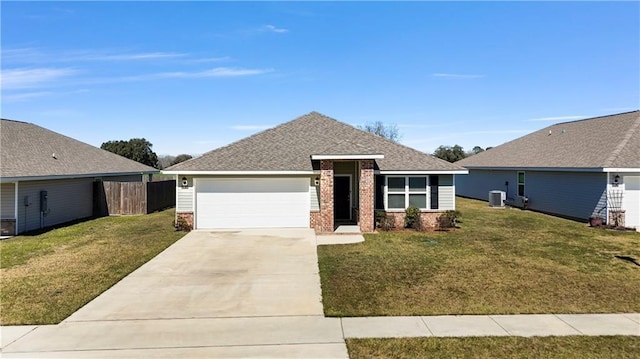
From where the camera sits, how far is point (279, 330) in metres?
6.73

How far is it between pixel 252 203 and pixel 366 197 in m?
5.05

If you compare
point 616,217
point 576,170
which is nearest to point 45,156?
point 576,170

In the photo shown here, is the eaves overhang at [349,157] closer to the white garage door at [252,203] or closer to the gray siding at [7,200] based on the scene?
the white garage door at [252,203]

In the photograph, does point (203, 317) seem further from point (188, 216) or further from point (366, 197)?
point (188, 216)

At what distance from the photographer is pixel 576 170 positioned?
65.3 ft

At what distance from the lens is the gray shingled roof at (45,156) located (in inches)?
671

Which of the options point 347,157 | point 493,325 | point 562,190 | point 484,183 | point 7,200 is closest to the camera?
point 493,325

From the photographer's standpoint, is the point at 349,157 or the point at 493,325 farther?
the point at 349,157

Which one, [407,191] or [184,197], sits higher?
[407,191]

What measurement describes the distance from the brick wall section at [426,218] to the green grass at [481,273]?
4.35 ft

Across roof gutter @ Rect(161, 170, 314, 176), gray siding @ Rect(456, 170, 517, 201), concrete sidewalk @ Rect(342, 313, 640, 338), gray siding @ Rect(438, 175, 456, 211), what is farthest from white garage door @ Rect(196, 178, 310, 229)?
gray siding @ Rect(456, 170, 517, 201)

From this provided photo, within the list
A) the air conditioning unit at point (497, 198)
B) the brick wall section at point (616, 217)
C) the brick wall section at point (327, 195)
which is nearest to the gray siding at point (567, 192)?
the brick wall section at point (616, 217)

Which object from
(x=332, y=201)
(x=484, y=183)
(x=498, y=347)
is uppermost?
(x=484, y=183)

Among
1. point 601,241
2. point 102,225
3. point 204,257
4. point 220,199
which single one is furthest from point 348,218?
point 102,225
